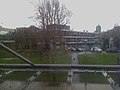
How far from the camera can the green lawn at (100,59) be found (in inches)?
199

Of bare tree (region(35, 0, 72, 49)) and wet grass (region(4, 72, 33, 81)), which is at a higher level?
bare tree (region(35, 0, 72, 49))

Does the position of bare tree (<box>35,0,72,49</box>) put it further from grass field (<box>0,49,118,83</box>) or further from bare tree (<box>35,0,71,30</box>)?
grass field (<box>0,49,118,83</box>)

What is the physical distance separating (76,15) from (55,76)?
2418mm

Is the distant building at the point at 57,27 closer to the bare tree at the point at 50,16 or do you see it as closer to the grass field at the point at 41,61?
the bare tree at the point at 50,16

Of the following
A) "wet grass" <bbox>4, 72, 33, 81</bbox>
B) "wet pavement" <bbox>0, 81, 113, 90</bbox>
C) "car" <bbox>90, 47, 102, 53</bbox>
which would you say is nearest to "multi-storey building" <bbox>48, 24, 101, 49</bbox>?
"car" <bbox>90, 47, 102, 53</bbox>

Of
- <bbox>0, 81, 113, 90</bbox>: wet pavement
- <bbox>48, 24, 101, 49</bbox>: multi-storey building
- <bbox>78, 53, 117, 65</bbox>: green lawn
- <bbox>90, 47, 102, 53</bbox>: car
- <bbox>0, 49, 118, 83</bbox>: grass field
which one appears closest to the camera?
<bbox>0, 81, 113, 90</bbox>: wet pavement

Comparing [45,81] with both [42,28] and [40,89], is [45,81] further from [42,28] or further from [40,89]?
[42,28]

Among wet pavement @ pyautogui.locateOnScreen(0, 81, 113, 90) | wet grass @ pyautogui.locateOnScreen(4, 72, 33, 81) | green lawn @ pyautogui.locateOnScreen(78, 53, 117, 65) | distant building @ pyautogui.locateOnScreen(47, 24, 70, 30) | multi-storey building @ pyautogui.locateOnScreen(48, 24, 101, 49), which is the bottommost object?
wet pavement @ pyautogui.locateOnScreen(0, 81, 113, 90)

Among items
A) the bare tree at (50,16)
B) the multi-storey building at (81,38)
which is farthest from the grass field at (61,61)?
the bare tree at (50,16)

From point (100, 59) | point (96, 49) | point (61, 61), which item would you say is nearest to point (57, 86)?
point (61, 61)

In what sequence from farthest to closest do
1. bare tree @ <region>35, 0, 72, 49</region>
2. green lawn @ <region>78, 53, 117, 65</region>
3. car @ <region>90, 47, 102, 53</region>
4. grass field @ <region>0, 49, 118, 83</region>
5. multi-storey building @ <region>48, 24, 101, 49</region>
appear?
1. bare tree @ <region>35, 0, 72, 49</region>
2. multi-storey building @ <region>48, 24, 101, 49</region>
3. car @ <region>90, 47, 102, 53</region>
4. green lawn @ <region>78, 53, 117, 65</region>
5. grass field @ <region>0, 49, 118, 83</region>

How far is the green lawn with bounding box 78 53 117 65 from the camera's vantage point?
5047mm

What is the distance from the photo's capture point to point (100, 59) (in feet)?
16.9

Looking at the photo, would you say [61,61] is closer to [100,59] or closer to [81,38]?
[81,38]
